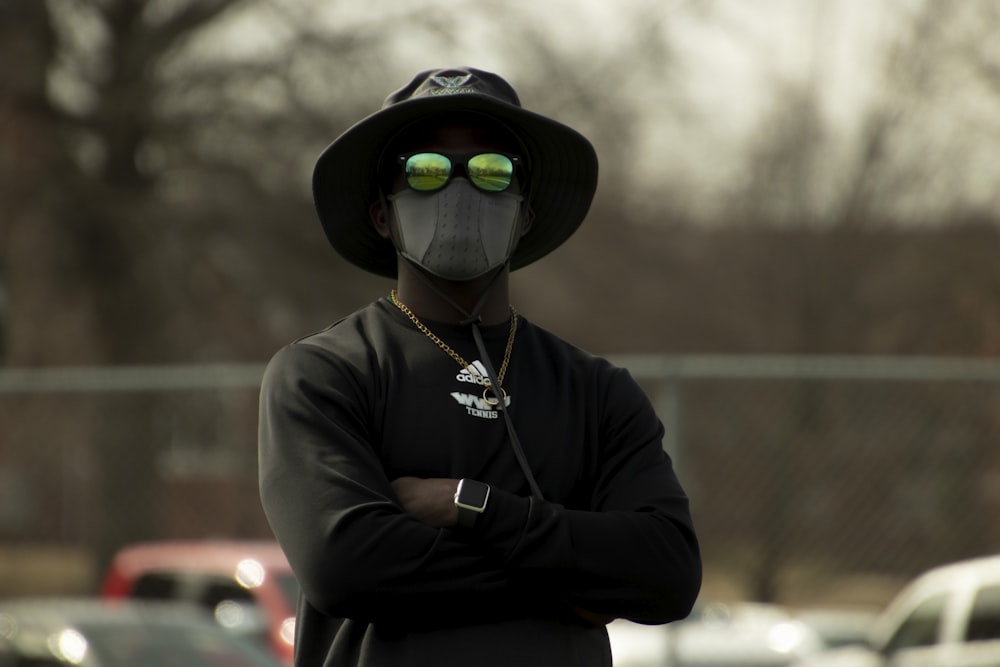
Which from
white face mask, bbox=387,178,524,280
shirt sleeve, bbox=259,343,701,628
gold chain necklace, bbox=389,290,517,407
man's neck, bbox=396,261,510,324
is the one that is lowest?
shirt sleeve, bbox=259,343,701,628

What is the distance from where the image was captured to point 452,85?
8.58ft

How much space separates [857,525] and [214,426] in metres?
4.74

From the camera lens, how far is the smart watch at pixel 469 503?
2430 mm

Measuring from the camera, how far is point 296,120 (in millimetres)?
17000

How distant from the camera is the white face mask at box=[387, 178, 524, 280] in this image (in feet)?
8.52

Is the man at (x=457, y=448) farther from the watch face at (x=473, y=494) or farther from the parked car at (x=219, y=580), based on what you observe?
the parked car at (x=219, y=580)

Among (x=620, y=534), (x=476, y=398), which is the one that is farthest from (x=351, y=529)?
(x=620, y=534)

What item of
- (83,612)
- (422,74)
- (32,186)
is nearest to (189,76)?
(32,186)

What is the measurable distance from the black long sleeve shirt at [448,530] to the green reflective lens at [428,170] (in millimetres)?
234

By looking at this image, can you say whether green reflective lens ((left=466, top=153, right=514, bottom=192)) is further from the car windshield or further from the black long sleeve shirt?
the car windshield

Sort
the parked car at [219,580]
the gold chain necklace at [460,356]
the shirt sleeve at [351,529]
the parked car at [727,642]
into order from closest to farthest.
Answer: the shirt sleeve at [351,529], the gold chain necklace at [460,356], the parked car at [219,580], the parked car at [727,642]

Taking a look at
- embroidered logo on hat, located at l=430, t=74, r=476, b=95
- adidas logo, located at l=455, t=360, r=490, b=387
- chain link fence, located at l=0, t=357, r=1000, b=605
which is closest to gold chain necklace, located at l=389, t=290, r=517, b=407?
adidas logo, located at l=455, t=360, r=490, b=387

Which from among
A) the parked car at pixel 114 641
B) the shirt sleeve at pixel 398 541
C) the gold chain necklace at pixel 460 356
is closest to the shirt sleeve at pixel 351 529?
the shirt sleeve at pixel 398 541

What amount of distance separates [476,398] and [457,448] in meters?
0.09
